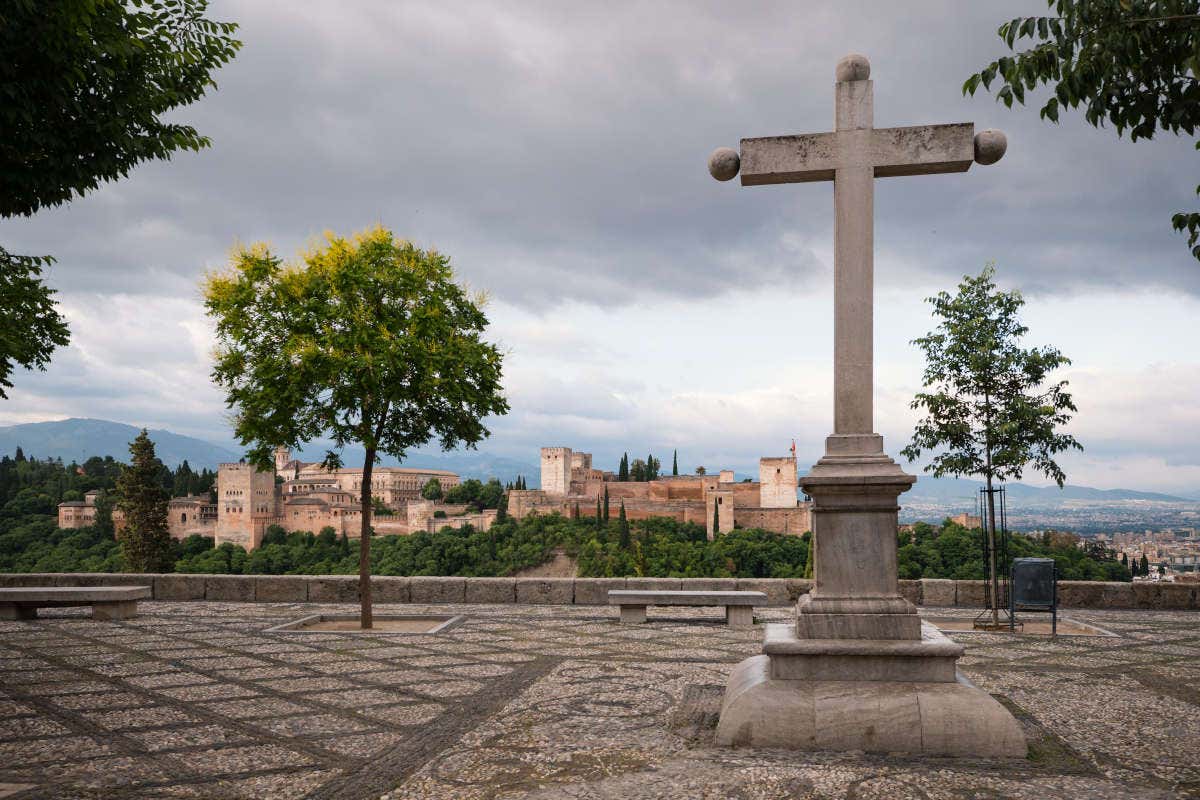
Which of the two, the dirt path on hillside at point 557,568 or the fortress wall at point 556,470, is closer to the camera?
the dirt path on hillside at point 557,568

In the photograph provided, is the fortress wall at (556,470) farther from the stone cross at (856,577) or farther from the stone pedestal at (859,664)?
the stone pedestal at (859,664)

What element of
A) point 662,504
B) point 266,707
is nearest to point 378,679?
point 266,707

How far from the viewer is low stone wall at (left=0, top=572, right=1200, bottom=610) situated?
1316cm

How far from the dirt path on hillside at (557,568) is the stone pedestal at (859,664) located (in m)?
60.7

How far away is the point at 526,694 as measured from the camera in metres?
6.29

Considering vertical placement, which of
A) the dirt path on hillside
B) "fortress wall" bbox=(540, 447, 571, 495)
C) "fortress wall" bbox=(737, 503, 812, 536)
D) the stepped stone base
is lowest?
the dirt path on hillside

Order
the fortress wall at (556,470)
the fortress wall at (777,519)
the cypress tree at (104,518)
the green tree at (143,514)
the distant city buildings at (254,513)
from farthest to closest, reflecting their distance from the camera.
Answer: the fortress wall at (556,470)
the distant city buildings at (254,513)
the fortress wall at (777,519)
the cypress tree at (104,518)
the green tree at (143,514)

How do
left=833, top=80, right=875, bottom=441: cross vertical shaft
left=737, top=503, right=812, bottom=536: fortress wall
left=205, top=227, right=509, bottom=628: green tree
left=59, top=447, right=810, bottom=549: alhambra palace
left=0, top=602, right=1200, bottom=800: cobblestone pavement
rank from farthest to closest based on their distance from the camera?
left=59, top=447, right=810, bottom=549: alhambra palace
left=737, top=503, right=812, bottom=536: fortress wall
left=205, top=227, right=509, bottom=628: green tree
left=833, top=80, right=875, bottom=441: cross vertical shaft
left=0, top=602, right=1200, bottom=800: cobblestone pavement

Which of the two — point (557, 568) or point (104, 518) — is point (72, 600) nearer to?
point (557, 568)

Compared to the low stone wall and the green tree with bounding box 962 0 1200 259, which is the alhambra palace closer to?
the low stone wall

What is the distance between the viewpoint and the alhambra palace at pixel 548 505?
81000 millimetres

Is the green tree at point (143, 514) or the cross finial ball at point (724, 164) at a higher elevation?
the cross finial ball at point (724, 164)

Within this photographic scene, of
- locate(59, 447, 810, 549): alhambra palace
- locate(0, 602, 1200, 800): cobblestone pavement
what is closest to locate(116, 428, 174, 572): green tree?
locate(0, 602, 1200, 800): cobblestone pavement

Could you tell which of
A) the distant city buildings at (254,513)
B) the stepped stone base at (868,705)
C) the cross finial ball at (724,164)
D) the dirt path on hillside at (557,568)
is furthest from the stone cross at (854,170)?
the distant city buildings at (254,513)
